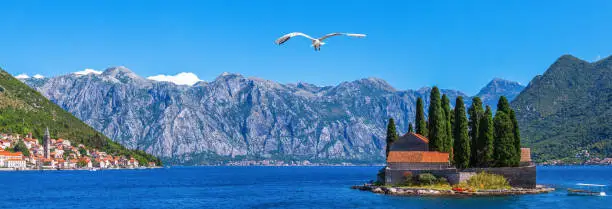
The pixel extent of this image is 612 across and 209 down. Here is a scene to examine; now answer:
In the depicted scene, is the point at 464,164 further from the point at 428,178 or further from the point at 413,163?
the point at 413,163

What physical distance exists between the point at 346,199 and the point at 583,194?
111ft

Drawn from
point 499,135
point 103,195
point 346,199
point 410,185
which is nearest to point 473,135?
point 499,135

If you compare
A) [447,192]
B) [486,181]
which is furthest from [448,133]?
[447,192]

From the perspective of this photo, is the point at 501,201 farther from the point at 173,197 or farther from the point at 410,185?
the point at 173,197

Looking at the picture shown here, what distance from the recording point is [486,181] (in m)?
88.7

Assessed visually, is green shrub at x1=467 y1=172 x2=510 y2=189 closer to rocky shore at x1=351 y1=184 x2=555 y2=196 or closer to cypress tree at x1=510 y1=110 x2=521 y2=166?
rocky shore at x1=351 y1=184 x2=555 y2=196

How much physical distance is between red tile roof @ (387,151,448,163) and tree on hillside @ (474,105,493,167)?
4968 millimetres

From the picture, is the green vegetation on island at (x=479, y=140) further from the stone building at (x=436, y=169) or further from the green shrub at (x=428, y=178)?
the green shrub at (x=428, y=178)

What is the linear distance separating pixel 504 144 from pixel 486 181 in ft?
18.0

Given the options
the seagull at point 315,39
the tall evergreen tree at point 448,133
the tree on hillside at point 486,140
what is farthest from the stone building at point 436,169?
the seagull at point 315,39

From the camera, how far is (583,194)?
94.2 meters

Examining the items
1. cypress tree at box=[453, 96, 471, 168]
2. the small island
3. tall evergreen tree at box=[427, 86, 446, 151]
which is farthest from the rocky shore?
tall evergreen tree at box=[427, 86, 446, 151]

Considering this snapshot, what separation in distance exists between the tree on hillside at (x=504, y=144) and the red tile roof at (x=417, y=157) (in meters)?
6.96

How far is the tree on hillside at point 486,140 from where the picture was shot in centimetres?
8912
